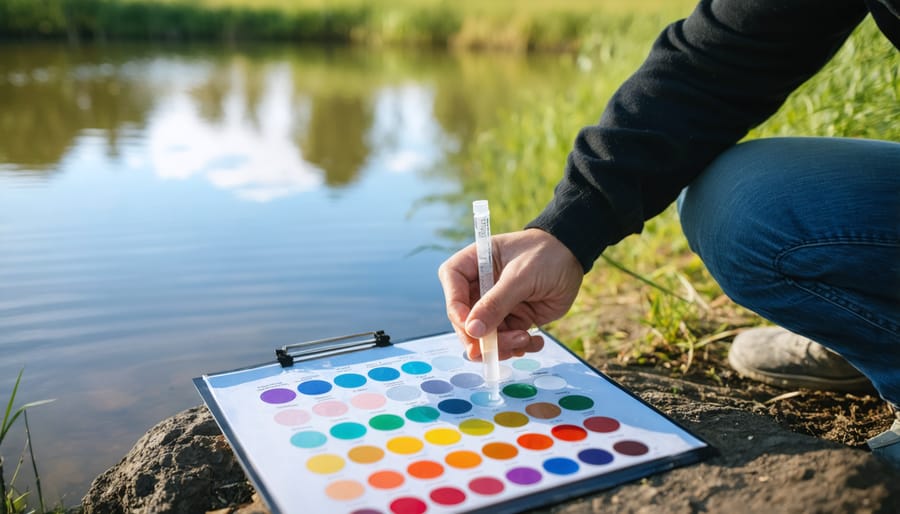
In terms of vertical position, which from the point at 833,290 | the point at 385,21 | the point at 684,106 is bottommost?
the point at 833,290

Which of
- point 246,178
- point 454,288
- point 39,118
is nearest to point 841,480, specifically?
point 454,288

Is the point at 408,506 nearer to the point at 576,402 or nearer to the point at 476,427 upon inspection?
the point at 476,427

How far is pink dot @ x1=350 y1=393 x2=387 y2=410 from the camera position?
0.99 metres

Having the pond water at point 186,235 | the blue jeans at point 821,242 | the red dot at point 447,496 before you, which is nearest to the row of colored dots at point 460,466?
the red dot at point 447,496

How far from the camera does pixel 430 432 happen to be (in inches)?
36.8

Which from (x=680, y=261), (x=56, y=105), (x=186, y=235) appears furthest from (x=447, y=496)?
(x=56, y=105)

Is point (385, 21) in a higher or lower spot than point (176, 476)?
higher

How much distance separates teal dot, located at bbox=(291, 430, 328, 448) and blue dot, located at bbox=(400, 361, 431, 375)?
206 mm

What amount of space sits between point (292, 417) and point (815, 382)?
909 millimetres

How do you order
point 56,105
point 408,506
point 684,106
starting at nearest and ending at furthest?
1. point 408,506
2. point 684,106
3. point 56,105

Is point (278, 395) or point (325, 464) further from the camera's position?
point (278, 395)

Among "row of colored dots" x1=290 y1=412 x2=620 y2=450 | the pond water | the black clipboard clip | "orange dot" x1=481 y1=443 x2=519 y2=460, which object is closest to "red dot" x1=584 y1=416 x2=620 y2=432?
"row of colored dots" x1=290 y1=412 x2=620 y2=450

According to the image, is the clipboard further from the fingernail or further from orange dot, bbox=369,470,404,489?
the fingernail

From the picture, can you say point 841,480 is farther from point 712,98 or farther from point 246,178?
point 246,178
